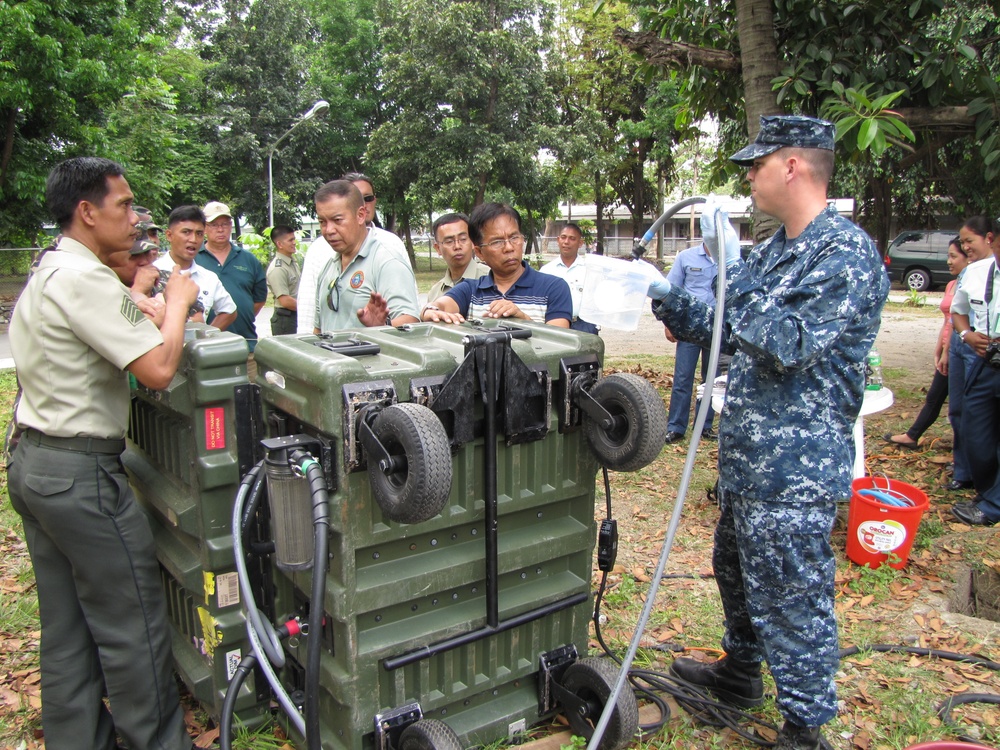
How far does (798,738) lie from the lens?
104 inches

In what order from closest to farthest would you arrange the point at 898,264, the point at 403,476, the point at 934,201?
the point at 403,476
the point at 934,201
the point at 898,264

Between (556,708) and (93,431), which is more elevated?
(93,431)

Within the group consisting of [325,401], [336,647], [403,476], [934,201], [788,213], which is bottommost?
[336,647]

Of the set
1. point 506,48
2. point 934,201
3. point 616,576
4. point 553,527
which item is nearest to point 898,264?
point 934,201

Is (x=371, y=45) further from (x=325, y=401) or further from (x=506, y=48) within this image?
(x=325, y=401)

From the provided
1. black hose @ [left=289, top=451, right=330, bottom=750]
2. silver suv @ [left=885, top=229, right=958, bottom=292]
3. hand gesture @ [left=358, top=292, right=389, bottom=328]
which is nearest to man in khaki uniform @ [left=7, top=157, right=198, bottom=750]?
black hose @ [left=289, top=451, right=330, bottom=750]

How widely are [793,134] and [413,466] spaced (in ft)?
5.65

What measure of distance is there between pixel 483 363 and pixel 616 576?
2.32 meters

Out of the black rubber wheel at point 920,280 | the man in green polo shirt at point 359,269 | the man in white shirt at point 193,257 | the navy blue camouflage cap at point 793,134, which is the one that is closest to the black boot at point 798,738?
the navy blue camouflage cap at point 793,134

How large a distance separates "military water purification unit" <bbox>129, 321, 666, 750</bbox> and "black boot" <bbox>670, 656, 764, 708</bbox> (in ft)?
2.01

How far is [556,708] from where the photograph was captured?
282 cm

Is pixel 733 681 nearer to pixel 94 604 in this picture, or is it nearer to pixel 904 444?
pixel 94 604

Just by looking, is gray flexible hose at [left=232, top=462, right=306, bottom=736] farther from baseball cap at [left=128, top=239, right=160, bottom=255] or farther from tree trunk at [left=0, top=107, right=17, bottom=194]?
tree trunk at [left=0, top=107, right=17, bottom=194]

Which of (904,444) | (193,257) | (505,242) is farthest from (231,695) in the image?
(904,444)
